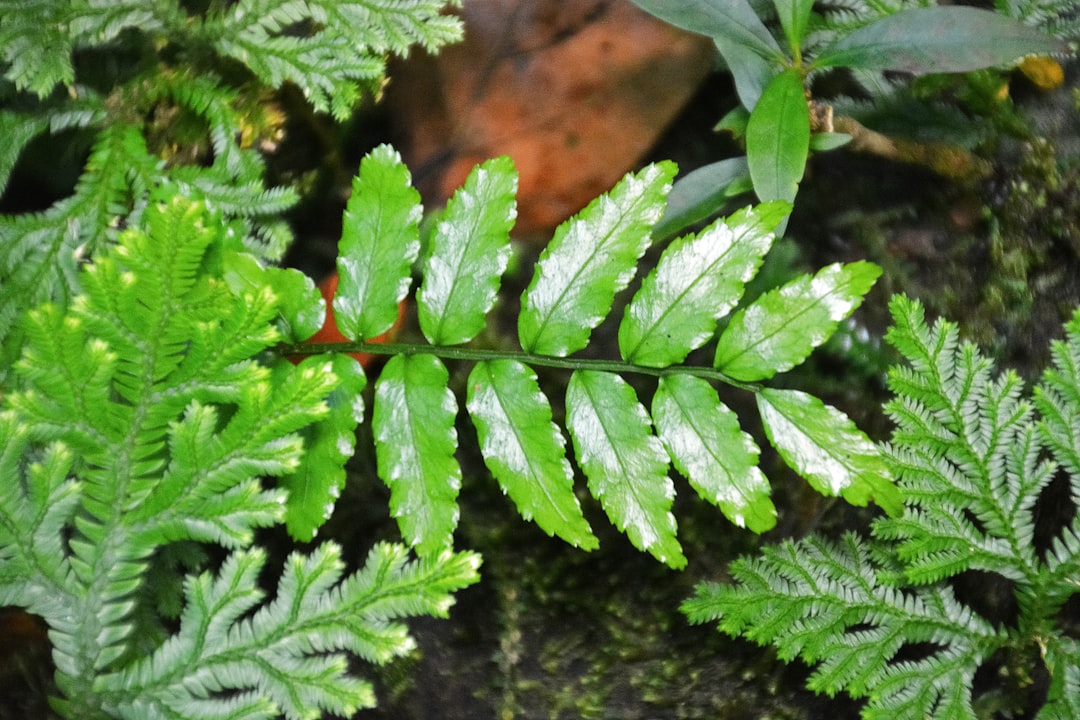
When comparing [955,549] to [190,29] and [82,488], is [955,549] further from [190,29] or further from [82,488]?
[190,29]

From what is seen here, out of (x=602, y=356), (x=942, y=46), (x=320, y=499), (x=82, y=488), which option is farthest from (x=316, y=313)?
(x=942, y=46)

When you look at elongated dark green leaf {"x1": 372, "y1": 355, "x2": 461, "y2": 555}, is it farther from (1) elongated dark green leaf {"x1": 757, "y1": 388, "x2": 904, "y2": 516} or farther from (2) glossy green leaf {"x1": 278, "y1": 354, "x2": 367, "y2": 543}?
(1) elongated dark green leaf {"x1": 757, "y1": 388, "x2": 904, "y2": 516}

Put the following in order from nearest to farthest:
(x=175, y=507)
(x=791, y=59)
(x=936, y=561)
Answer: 1. (x=175, y=507)
2. (x=936, y=561)
3. (x=791, y=59)

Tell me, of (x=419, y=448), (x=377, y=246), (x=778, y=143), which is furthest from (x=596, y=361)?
(x=778, y=143)

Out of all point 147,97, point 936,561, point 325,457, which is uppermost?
point 147,97

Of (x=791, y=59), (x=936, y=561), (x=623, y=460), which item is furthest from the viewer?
(x=791, y=59)

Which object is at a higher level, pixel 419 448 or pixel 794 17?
pixel 794 17

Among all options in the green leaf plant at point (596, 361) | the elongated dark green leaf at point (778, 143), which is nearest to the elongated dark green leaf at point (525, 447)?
the green leaf plant at point (596, 361)

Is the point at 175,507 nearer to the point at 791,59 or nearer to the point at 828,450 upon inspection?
the point at 828,450
